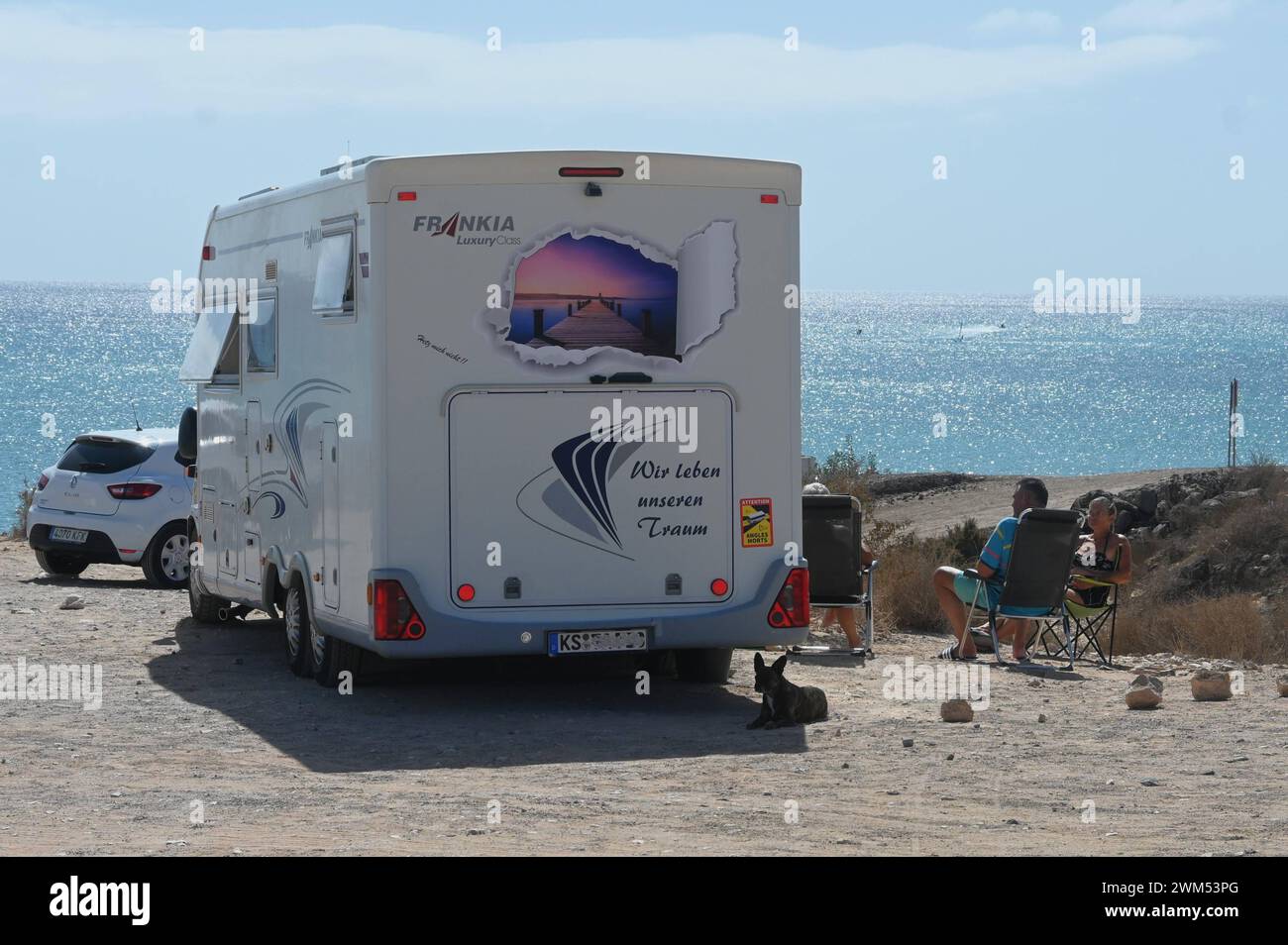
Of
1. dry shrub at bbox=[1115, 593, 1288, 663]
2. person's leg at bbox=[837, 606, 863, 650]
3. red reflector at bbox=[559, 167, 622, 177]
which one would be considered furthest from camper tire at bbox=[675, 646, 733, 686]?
dry shrub at bbox=[1115, 593, 1288, 663]

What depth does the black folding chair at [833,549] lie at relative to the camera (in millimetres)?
12867

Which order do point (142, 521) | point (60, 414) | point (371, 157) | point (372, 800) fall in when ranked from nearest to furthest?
point (372, 800), point (371, 157), point (142, 521), point (60, 414)

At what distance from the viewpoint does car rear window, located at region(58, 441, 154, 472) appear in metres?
16.9

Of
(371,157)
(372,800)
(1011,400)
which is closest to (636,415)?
(371,157)

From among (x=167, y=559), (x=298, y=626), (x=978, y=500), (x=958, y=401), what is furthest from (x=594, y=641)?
(x=958, y=401)

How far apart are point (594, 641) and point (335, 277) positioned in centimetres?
248

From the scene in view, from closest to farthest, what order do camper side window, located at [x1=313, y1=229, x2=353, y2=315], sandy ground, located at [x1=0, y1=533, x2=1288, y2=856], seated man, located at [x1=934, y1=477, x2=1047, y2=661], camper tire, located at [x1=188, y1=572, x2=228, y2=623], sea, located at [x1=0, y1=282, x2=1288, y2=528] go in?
sandy ground, located at [x1=0, y1=533, x2=1288, y2=856] → camper side window, located at [x1=313, y1=229, x2=353, y2=315] → seated man, located at [x1=934, y1=477, x2=1047, y2=661] → camper tire, located at [x1=188, y1=572, x2=228, y2=623] → sea, located at [x1=0, y1=282, x2=1288, y2=528]

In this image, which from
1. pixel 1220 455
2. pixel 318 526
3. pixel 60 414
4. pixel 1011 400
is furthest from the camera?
pixel 1011 400

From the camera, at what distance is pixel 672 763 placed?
29.0ft

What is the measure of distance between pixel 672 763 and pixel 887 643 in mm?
5609

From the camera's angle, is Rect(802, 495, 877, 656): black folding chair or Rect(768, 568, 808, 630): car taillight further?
Rect(802, 495, 877, 656): black folding chair

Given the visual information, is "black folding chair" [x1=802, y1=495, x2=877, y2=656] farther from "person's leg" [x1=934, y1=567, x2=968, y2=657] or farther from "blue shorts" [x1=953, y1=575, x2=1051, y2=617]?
"blue shorts" [x1=953, y1=575, x2=1051, y2=617]

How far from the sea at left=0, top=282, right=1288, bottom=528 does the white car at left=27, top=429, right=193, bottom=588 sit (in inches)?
332
